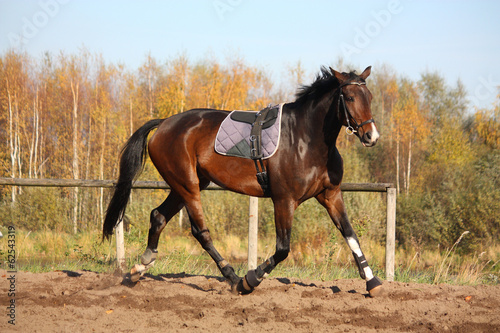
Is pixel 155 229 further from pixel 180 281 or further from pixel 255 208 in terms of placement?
pixel 255 208

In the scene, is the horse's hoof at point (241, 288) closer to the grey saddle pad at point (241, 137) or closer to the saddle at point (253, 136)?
the saddle at point (253, 136)

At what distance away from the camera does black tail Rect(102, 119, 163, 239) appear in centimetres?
568

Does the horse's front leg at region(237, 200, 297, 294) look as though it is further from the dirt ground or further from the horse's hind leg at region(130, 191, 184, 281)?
the horse's hind leg at region(130, 191, 184, 281)

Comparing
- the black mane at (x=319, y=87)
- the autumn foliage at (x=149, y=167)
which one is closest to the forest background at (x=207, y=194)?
the autumn foliage at (x=149, y=167)

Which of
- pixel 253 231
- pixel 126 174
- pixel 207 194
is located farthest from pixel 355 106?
pixel 207 194

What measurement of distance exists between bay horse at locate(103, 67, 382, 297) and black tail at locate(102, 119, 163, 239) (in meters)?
0.28

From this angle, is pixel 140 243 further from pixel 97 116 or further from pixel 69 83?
pixel 69 83

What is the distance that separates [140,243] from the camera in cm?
810

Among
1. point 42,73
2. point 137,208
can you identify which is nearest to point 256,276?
point 137,208

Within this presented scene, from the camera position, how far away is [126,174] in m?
5.72

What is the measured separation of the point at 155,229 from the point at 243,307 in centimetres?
161

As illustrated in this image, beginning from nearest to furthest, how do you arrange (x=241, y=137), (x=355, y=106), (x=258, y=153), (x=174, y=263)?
(x=355, y=106) → (x=258, y=153) → (x=241, y=137) → (x=174, y=263)

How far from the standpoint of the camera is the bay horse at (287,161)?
4.56 m

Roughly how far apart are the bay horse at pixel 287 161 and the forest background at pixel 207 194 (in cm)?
318
